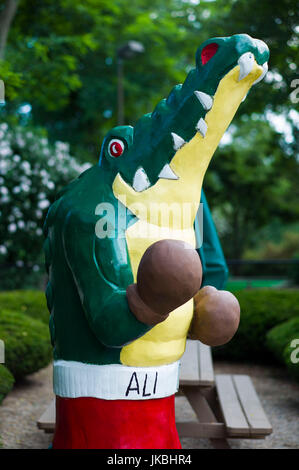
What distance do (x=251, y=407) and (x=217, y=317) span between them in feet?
6.49

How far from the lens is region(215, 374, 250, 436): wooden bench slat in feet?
12.1

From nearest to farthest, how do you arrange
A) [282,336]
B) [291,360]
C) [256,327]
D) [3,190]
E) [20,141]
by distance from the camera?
[291,360] → [282,336] → [256,327] → [3,190] → [20,141]

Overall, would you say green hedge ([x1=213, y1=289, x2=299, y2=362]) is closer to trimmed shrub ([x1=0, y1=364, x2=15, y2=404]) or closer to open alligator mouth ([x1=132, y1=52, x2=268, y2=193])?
trimmed shrub ([x1=0, y1=364, x2=15, y2=404])

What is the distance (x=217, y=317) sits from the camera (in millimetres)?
2375

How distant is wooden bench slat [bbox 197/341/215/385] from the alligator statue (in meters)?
1.44

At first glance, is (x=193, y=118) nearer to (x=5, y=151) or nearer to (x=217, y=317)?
(x=217, y=317)

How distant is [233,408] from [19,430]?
1.80m

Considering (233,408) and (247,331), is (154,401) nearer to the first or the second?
(233,408)

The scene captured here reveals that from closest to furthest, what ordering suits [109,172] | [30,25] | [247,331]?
[109,172] → [247,331] → [30,25]

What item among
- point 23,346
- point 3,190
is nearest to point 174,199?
point 23,346

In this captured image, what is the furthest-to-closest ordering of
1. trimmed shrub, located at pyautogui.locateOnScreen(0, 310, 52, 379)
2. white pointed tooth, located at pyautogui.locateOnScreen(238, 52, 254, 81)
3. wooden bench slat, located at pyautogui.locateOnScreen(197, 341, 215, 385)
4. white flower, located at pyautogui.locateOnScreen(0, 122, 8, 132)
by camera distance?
white flower, located at pyautogui.locateOnScreen(0, 122, 8, 132), trimmed shrub, located at pyautogui.locateOnScreen(0, 310, 52, 379), wooden bench slat, located at pyautogui.locateOnScreen(197, 341, 215, 385), white pointed tooth, located at pyautogui.locateOnScreen(238, 52, 254, 81)

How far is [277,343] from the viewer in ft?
19.9

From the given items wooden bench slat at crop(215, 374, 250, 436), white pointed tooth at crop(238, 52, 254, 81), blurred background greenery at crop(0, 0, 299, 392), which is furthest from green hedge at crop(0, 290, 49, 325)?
white pointed tooth at crop(238, 52, 254, 81)

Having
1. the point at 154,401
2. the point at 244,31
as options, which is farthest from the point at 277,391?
the point at 244,31
